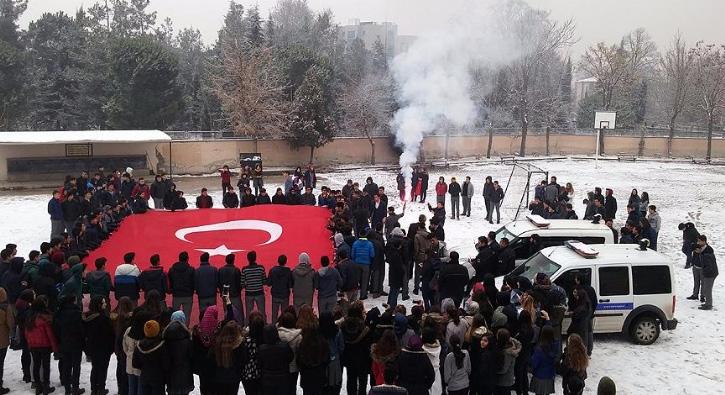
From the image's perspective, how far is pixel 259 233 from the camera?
52.3 ft

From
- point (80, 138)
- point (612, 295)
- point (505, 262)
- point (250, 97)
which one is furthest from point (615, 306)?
point (250, 97)

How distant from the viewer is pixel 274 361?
7555 mm

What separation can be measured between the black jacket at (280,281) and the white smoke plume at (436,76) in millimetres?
18525

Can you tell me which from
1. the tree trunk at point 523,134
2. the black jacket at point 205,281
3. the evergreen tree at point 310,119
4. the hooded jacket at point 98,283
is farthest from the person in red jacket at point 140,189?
the tree trunk at point 523,134

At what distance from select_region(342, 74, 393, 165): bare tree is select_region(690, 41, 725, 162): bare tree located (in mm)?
23676

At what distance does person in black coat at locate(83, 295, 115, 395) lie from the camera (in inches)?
335

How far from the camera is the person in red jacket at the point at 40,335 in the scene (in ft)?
28.3

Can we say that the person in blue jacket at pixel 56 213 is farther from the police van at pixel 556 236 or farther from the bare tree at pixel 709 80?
the bare tree at pixel 709 80

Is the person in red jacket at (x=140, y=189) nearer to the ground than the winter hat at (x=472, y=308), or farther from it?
farther from it

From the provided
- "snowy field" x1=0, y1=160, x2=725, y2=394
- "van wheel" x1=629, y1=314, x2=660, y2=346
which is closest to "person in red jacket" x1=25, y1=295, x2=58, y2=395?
"snowy field" x1=0, y1=160, x2=725, y2=394

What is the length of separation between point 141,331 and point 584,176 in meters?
31.5

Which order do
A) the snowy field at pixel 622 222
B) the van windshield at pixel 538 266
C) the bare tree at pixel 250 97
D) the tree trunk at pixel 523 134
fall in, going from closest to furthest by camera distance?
the snowy field at pixel 622 222 < the van windshield at pixel 538 266 < the bare tree at pixel 250 97 < the tree trunk at pixel 523 134

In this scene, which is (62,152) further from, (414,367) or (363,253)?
(414,367)

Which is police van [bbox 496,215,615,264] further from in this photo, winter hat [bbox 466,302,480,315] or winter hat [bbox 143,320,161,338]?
winter hat [bbox 143,320,161,338]
